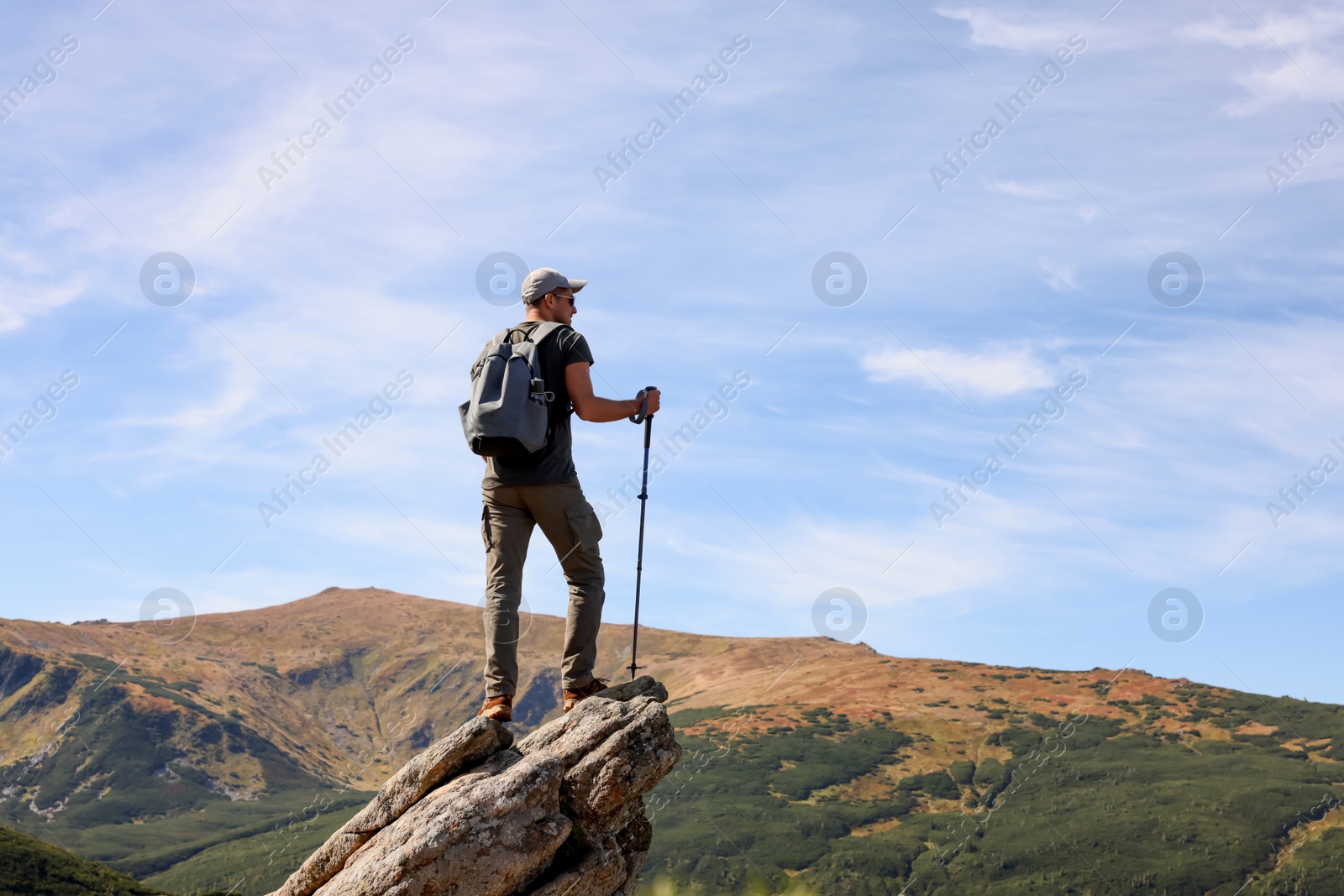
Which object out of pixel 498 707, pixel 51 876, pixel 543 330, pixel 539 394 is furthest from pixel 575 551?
pixel 51 876

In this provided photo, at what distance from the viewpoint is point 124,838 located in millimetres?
195375

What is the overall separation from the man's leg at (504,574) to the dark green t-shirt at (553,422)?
0.92 feet

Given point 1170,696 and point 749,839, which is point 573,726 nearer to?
point 749,839

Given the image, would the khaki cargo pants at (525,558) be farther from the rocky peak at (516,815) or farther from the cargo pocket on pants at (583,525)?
the rocky peak at (516,815)

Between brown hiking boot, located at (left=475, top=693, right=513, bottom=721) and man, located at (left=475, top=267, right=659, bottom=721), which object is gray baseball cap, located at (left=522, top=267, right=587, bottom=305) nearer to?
man, located at (left=475, top=267, right=659, bottom=721)

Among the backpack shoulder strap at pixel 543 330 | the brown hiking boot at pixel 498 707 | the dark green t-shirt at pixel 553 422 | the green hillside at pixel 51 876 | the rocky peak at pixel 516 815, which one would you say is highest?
the backpack shoulder strap at pixel 543 330

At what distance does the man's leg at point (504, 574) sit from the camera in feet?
40.9

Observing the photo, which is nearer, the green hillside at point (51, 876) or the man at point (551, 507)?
the man at point (551, 507)

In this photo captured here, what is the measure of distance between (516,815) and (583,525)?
302cm

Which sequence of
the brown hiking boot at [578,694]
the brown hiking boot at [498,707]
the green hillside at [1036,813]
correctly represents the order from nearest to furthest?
the brown hiking boot at [498,707] → the brown hiking boot at [578,694] → the green hillside at [1036,813]

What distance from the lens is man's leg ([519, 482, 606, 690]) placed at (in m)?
12.4

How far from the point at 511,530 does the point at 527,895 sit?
372cm

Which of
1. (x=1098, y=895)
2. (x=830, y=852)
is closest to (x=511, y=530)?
(x=1098, y=895)

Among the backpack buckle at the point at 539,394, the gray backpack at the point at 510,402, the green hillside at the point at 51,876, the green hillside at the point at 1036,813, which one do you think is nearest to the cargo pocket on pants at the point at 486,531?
the gray backpack at the point at 510,402
